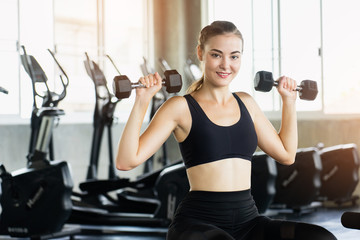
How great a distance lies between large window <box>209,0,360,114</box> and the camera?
324 cm

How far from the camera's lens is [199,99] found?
1.75 m

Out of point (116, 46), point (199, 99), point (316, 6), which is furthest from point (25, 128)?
point (199, 99)

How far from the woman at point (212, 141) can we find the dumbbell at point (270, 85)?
9 cm

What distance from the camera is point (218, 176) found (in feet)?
5.48

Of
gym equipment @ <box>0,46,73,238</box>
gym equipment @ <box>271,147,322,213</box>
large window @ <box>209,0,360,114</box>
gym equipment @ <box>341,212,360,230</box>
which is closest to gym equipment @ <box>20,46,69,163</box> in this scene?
gym equipment @ <box>0,46,73,238</box>

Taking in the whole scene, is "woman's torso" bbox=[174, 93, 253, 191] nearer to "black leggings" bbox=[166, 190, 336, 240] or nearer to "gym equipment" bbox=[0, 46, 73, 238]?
"black leggings" bbox=[166, 190, 336, 240]

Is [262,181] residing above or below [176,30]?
below

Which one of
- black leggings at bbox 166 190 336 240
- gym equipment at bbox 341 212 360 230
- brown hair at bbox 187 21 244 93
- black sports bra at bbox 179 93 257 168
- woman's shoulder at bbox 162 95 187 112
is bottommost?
black leggings at bbox 166 190 336 240

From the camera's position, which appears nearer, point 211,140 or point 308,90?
point 211,140

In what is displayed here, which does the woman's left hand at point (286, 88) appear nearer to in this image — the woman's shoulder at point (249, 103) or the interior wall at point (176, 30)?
the woman's shoulder at point (249, 103)

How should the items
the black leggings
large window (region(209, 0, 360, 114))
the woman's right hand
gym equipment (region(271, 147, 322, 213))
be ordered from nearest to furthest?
the black leggings < the woman's right hand < large window (region(209, 0, 360, 114)) < gym equipment (region(271, 147, 322, 213))

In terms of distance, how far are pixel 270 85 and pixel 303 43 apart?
7.95ft

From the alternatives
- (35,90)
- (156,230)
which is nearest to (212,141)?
(35,90)

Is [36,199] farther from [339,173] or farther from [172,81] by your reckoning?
[339,173]
